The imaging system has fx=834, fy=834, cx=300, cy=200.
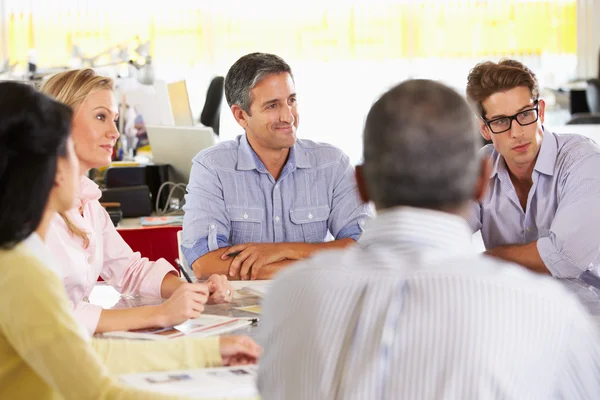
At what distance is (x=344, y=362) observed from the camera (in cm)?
91

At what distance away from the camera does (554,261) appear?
2223 millimetres

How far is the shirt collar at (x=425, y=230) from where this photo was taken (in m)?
0.92

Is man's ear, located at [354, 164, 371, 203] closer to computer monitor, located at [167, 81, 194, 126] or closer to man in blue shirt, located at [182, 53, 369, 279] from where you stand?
man in blue shirt, located at [182, 53, 369, 279]

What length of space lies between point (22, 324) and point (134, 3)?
8.37 meters

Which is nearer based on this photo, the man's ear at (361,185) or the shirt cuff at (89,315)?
the man's ear at (361,185)

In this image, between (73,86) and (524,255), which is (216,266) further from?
(524,255)

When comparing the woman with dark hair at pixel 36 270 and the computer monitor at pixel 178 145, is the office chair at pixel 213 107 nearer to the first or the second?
the computer monitor at pixel 178 145

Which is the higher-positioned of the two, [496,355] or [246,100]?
[246,100]

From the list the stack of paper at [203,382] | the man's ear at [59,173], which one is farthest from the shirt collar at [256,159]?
the man's ear at [59,173]

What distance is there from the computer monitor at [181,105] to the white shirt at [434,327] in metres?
3.70

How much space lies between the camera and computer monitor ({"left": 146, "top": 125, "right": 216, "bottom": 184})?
3748mm

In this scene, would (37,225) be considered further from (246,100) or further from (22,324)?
(246,100)

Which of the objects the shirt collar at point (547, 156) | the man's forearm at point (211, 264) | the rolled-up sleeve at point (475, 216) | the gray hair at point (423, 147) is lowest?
the man's forearm at point (211, 264)

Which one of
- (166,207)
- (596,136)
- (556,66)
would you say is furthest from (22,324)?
(556,66)
